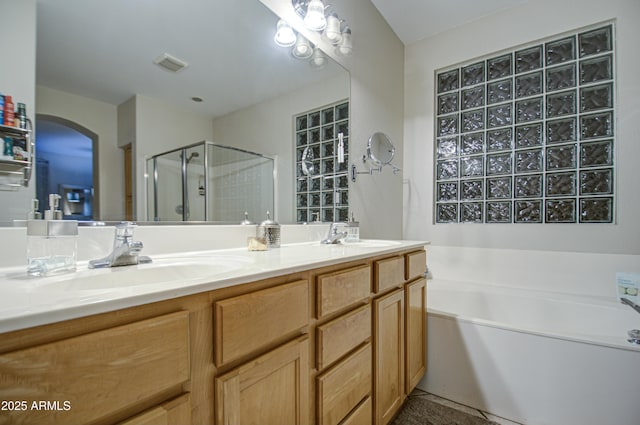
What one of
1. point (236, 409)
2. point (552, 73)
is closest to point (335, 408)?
point (236, 409)

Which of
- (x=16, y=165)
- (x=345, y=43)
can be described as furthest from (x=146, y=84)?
(x=345, y=43)

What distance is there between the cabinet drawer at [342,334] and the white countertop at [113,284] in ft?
0.65

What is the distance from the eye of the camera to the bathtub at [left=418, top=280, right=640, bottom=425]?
4.09 ft

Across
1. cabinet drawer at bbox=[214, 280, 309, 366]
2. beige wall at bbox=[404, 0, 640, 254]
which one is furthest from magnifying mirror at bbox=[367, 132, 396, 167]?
cabinet drawer at bbox=[214, 280, 309, 366]

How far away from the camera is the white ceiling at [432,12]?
2.19m

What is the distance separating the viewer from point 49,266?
659 mm

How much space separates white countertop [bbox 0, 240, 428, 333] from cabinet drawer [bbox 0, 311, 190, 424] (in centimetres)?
4

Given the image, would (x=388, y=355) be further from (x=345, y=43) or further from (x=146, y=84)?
(x=345, y=43)

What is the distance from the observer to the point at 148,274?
2.55ft

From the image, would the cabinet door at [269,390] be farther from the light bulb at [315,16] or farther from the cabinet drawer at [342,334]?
the light bulb at [315,16]

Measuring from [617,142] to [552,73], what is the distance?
0.65m

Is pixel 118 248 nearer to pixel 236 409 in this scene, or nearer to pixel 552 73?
pixel 236 409

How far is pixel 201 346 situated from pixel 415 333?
1277 millimetres

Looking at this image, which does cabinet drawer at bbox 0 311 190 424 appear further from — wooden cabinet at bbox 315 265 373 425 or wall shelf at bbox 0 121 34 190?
wall shelf at bbox 0 121 34 190
